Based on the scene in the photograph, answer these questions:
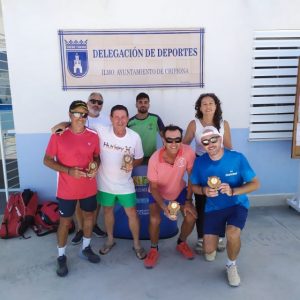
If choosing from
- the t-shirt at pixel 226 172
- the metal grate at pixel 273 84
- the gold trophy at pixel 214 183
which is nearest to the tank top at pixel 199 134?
the t-shirt at pixel 226 172

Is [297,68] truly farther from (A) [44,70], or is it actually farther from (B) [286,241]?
(A) [44,70]

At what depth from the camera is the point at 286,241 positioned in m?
3.66

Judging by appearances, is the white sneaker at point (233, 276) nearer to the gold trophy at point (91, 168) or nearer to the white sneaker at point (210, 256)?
the white sneaker at point (210, 256)

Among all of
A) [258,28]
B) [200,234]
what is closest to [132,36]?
[258,28]

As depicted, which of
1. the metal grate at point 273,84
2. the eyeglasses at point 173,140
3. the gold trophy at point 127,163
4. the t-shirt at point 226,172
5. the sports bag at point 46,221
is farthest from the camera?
the metal grate at point 273,84

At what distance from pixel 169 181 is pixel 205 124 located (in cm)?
66

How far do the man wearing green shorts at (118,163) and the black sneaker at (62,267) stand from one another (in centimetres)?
58

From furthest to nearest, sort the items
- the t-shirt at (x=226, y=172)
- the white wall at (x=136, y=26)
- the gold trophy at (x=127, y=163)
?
the white wall at (x=136, y=26) < the gold trophy at (x=127, y=163) < the t-shirt at (x=226, y=172)

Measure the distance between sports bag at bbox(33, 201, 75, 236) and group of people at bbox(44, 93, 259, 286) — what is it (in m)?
0.78

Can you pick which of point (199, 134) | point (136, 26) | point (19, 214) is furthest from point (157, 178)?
point (136, 26)

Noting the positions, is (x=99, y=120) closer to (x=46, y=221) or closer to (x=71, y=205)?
(x=71, y=205)

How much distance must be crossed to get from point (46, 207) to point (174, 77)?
89.7 inches

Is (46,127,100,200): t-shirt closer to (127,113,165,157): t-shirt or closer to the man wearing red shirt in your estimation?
the man wearing red shirt

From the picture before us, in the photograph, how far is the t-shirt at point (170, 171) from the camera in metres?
3.11
